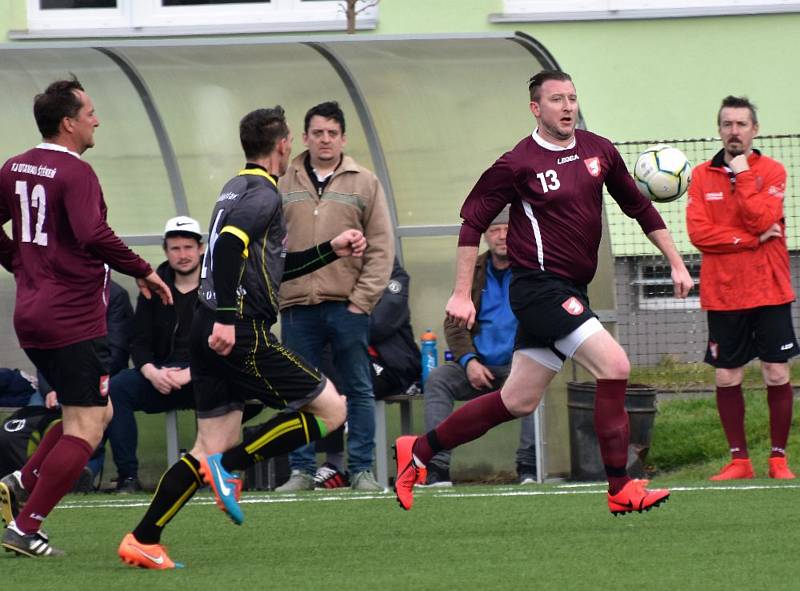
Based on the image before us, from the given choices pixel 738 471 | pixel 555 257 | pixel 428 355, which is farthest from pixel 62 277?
pixel 738 471

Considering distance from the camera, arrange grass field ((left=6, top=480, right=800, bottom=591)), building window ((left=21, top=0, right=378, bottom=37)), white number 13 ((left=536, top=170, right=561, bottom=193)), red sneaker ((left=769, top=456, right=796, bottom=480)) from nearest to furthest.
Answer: grass field ((left=6, top=480, right=800, bottom=591)) < white number 13 ((left=536, top=170, right=561, bottom=193)) < red sneaker ((left=769, top=456, right=796, bottom=480)) < building window ((left=21, top=0, right=378, bottom=37))

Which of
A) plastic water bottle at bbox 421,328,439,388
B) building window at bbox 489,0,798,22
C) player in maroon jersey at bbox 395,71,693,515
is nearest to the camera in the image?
player in maroon jersey at bbox 395,71,693,515

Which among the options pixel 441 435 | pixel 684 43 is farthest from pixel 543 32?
pixel 441 435

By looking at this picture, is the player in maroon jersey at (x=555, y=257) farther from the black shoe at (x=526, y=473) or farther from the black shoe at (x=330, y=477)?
the black shoe at (x=526, y=473)

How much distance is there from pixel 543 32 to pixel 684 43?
1380mm

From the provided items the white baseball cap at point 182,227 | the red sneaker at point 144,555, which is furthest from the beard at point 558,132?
the white baseball cap at point 182,227

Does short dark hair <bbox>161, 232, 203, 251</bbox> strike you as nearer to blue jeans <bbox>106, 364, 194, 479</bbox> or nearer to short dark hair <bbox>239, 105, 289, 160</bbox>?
blue jeans <bbox>106, 364, 194, 479</bbox>

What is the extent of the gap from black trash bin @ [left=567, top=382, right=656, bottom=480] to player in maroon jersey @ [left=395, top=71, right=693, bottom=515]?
3.24 meters

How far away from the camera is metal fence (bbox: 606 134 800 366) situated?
520 inches

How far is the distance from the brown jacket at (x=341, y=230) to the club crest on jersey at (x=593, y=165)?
308 centimetres

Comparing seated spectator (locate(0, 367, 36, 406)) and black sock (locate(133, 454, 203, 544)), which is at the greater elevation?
seated spectator (locate(0, 367, 36, 406))

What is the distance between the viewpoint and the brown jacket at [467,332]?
11289 mm

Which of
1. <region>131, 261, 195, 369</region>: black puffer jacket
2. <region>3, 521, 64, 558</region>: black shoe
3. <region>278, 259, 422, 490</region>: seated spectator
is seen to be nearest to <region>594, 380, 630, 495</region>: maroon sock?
<region>3, 521, 64, 558</region>: black shoe

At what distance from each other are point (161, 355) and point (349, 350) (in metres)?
1.47
